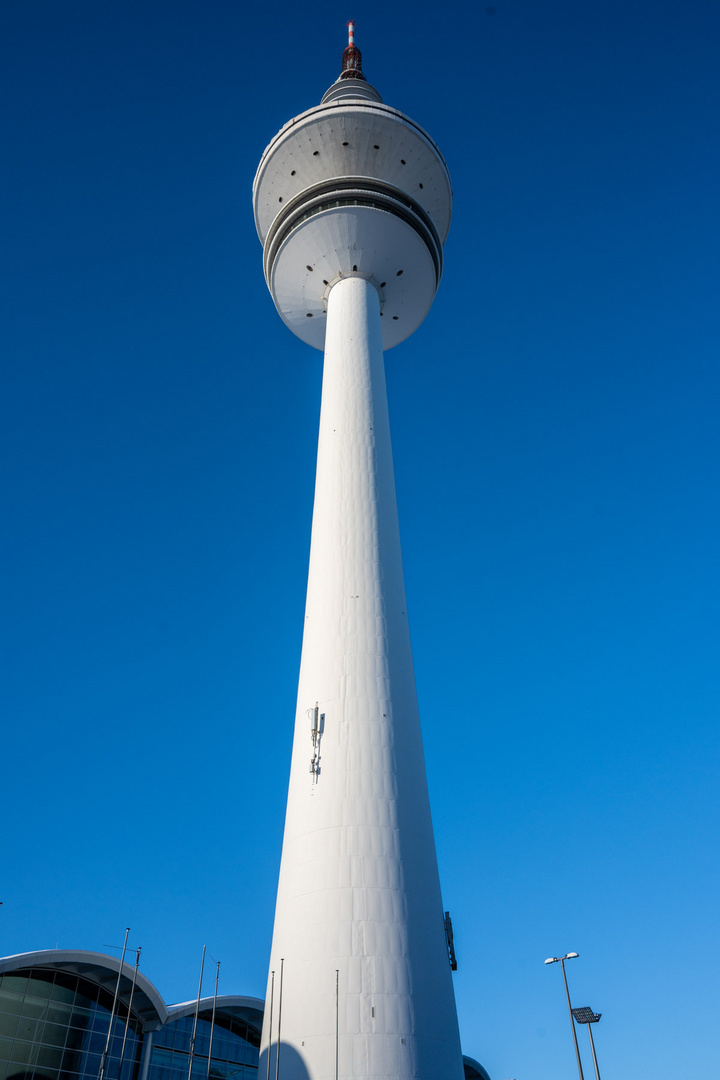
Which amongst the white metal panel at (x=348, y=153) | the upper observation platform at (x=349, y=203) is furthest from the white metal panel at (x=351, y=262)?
the white metal panel at (x=348, y=153)

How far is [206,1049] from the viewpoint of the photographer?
40500 millimetres

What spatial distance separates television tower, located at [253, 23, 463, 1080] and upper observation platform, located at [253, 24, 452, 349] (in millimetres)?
85

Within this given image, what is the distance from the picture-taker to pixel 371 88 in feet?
153

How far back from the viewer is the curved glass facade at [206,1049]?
38.2 metres

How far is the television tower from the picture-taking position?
21.7m

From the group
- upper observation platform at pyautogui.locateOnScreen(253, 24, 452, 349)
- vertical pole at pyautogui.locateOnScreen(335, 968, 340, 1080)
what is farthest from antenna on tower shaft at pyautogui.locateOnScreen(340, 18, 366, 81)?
vertical pole at pyautogui.locateOnScreen(335, 968, 340, 1080)

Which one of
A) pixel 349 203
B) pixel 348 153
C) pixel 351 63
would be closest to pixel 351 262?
pixel 349 203

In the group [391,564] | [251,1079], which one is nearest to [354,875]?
[391,564]

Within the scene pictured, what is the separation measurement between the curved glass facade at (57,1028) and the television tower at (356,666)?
15360 mm

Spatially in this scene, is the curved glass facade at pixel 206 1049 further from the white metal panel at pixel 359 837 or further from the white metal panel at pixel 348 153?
the white metal panel at pixel 348 153

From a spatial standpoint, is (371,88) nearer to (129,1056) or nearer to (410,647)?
(410,647)

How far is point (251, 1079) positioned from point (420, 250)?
140ft

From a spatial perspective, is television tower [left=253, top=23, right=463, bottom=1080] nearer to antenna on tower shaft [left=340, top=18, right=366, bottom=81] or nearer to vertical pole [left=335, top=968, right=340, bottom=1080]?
vertical pole [left=335, top=968, right=340, bottom=1080]

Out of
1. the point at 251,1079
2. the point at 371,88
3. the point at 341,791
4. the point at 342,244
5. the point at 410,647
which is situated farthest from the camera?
the point at 371,88
